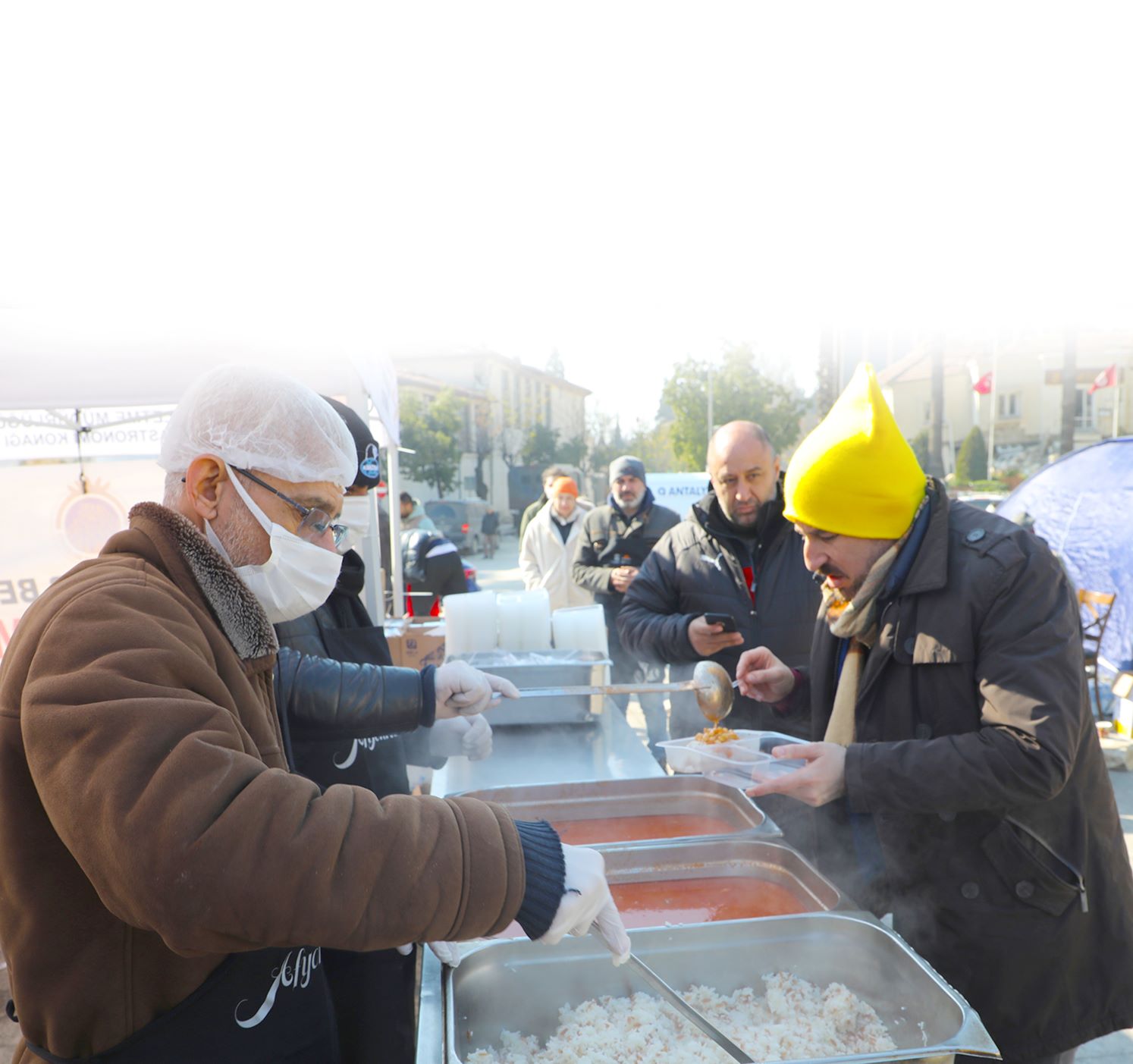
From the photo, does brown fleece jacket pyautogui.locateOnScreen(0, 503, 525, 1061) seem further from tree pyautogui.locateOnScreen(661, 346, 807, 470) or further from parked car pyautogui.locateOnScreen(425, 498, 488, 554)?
tree pyautogui.locateOnScreen(661, 346, 807, 470)

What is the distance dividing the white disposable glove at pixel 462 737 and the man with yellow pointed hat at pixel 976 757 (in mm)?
846

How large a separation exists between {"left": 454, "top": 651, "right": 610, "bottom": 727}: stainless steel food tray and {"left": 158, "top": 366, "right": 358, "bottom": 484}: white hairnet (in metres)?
1.61

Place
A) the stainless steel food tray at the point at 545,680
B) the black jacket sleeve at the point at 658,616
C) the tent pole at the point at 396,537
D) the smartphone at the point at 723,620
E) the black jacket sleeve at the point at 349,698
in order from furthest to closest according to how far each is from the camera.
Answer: the tent pole at the point at 396,537, the black jacket sleeve at the point at 658,616, the smartphone at the point at 723,620, the stainless steel food tray at the point at 545,680, the black jacket sleeve at the point at 349,698

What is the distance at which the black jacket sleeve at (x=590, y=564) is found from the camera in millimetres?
5328

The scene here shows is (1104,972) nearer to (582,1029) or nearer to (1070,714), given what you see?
(1070,714)

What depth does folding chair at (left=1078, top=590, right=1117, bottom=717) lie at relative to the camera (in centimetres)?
559

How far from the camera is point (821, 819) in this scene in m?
2.16

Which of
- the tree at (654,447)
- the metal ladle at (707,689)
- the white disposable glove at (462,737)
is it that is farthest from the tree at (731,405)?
the white disposable glove at (462,737)

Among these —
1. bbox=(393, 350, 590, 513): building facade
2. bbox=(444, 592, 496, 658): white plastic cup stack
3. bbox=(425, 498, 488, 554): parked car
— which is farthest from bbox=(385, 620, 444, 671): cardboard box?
bbox=(393, 350, 590, 513): building facade

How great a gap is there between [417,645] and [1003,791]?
348 centimetres

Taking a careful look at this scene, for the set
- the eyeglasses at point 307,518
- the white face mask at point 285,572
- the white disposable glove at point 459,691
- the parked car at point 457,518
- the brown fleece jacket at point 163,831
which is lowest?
the parked car at point 457,518

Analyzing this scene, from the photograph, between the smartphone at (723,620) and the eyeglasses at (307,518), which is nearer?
the eyeglasses at (307,518)

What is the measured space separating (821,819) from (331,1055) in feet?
4.66

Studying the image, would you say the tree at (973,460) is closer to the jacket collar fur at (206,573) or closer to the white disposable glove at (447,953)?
the white disposable glove at (447,953)
